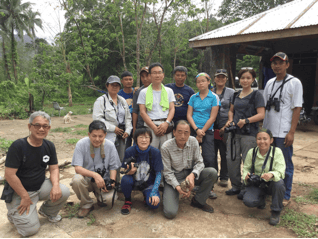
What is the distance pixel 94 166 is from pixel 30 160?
69cm

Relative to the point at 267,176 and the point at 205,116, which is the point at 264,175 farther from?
the point at 205,116

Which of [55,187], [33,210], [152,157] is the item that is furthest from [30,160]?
[152,157]

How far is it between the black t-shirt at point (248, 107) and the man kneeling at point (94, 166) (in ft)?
5.32

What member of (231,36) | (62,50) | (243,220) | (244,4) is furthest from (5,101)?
(244,4)

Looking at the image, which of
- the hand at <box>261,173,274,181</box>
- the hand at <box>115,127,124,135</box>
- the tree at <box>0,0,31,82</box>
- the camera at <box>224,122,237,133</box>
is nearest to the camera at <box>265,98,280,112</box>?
the camera at <box>224,122,237,133</box>

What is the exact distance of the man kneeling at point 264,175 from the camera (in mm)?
2529

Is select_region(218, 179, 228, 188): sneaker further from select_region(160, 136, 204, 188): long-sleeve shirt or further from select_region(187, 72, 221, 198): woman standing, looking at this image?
select_region(160, 136, 204, 188): long-sleeve shirt

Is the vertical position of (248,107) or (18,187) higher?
(248,107)

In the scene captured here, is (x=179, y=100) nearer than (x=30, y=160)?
No

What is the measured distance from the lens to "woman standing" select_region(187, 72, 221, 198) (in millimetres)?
3127

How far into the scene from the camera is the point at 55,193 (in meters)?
2.41

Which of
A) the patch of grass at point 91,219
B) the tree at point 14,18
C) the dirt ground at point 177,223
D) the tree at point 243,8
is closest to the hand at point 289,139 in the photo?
the dirt ground at point 177,223

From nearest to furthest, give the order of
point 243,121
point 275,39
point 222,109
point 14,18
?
point 243,121 → point 222,109 → point 275,39 → point 14,18

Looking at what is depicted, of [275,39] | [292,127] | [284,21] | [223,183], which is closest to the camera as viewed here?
[292,127]
